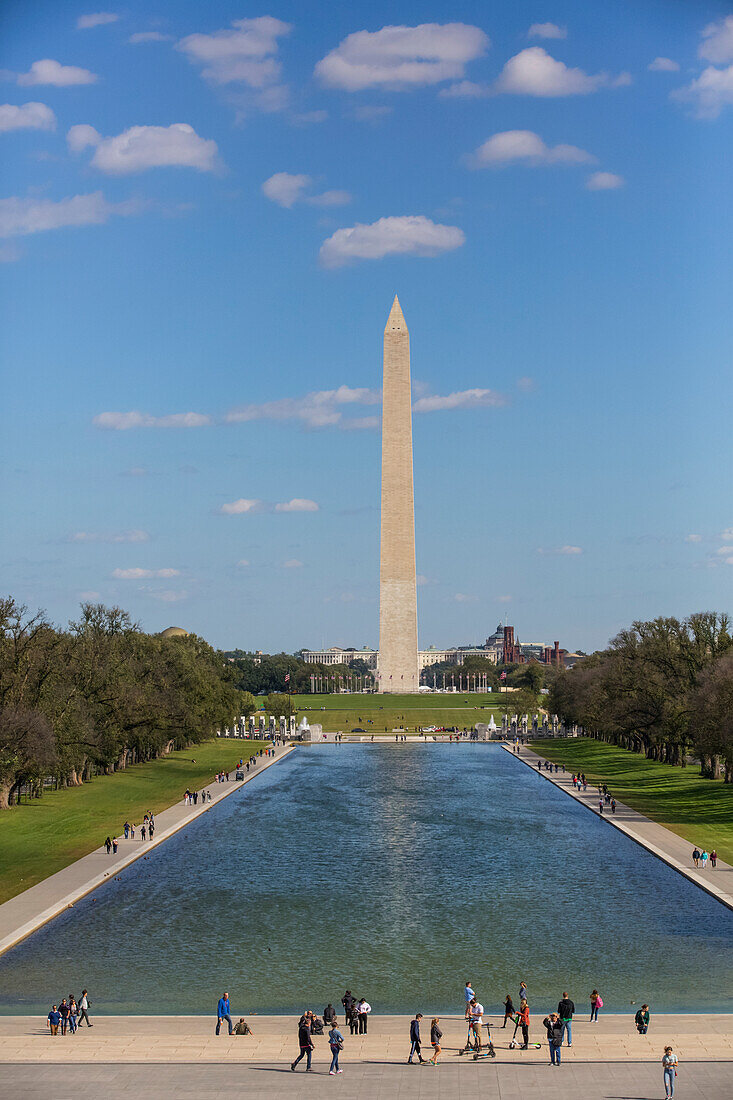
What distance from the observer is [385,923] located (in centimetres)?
3531

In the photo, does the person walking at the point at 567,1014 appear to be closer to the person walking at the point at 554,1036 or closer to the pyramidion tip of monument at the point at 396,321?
the person walking at the point at 554,1036

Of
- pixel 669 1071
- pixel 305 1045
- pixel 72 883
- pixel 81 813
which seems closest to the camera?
pixel 669 1071

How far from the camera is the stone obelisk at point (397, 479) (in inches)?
5118

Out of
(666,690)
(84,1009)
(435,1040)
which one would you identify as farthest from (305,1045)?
(666,690)

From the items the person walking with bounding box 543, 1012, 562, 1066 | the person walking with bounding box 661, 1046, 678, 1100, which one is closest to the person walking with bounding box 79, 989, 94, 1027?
the person walking with bounding box 543, 1012, 562, 1066

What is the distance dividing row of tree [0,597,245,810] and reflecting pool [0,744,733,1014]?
29.5ft

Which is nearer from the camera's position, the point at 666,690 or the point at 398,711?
the point at 666,690

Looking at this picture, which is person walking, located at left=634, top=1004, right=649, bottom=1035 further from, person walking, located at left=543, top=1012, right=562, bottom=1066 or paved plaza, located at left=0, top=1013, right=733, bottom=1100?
person walking, located at left=543, top=1012, right=562, bottom=1066

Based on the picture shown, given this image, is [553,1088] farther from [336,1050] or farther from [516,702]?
[516,702]

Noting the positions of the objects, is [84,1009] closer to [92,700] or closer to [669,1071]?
[669,1071]

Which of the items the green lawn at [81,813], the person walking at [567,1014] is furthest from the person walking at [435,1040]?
the green lawn at [81,813]

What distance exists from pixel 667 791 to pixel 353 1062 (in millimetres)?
46271

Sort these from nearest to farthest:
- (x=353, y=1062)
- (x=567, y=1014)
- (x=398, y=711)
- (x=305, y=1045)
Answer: (x=305, y=1045) → (x=353, y=1062) → (x=567, y=1014) → (x=398, y=711)

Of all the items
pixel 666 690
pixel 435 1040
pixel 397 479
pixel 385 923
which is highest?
pixel 397 479
